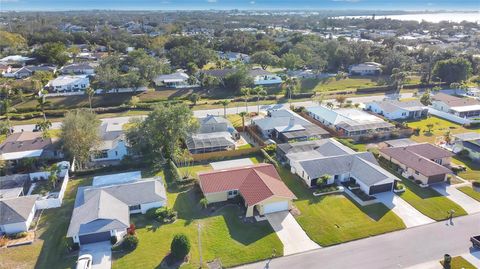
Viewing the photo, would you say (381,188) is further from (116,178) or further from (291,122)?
(116,178)

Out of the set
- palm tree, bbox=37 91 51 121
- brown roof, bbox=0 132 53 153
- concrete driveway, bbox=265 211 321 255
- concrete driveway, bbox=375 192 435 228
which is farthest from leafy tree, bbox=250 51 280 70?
concrete driveway, bbox=265 211 321 255

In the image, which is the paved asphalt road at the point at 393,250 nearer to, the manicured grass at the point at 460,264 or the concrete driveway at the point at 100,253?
the manicured grass at the point at 460,264

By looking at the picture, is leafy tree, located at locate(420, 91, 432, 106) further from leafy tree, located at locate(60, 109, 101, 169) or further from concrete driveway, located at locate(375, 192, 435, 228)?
leafy tree, located at locate(60, 109, 101, 169)

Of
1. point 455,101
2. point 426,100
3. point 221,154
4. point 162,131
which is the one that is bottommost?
point 221,154

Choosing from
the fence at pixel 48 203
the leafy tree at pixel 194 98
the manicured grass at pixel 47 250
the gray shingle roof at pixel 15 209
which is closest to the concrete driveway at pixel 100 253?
the manicured grass at pixel 47 250

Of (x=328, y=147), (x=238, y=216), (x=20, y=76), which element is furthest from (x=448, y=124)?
(x=20, y=76)

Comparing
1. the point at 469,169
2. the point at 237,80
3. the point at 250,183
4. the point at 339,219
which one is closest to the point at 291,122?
the point at 250,183
